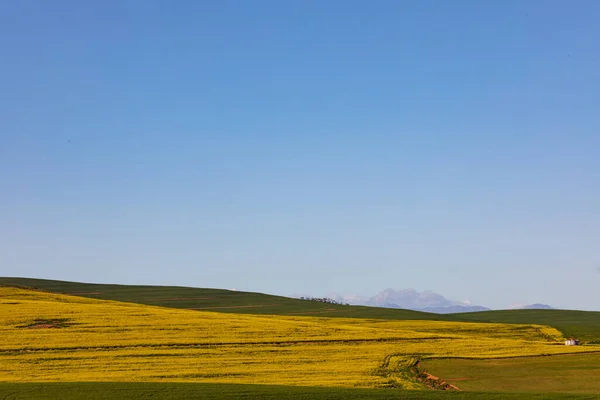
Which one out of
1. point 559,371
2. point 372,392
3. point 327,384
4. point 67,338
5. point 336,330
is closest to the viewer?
point 372,392

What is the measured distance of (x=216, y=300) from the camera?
78.6 metres

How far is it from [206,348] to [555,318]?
1834 inches

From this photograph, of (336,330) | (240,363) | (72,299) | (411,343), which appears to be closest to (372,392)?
(240,363)

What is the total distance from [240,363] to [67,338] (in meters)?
11.5

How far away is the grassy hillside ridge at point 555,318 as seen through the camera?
56750 mm

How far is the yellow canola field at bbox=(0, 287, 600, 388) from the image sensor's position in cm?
3091

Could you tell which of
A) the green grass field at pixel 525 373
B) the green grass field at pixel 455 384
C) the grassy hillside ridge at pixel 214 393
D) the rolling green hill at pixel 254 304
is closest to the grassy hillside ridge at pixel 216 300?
the rolling green hill at pixel 254 304

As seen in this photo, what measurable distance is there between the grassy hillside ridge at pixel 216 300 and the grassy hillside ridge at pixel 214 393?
3960cm

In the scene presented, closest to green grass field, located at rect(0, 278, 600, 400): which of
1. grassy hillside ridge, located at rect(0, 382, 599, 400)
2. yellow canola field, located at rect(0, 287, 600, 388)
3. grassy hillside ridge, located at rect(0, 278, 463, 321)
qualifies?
grassy hillside ridge, located at rect(0, 382, 599, 400)

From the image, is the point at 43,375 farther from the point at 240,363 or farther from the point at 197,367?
the point at 240,363

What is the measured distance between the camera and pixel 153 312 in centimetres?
5119

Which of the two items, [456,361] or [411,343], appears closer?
[456,361]

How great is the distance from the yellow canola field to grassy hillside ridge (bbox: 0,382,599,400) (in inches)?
94.7

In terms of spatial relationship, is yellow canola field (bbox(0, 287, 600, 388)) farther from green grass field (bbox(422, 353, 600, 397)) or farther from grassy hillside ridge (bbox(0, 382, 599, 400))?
grassy hillside ridge (bbox(0, 382, 599, 400))
